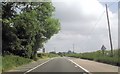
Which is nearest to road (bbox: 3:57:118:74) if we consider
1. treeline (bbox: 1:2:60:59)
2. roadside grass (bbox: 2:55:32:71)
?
roadside grass (bbox: 2:55:32:71)

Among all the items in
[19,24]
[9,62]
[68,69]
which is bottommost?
[68,69]

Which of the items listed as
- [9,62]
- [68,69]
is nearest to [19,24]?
[9,62]

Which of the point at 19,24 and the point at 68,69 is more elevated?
the point at 19,24

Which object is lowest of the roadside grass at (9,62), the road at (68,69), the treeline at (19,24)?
the road at (68,69)

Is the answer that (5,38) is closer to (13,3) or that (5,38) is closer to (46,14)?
(13,3)

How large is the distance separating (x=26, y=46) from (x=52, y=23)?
805 inches

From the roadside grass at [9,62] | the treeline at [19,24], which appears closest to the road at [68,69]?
the roadside grass at [9,62]

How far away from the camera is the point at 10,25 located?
44.5 metres

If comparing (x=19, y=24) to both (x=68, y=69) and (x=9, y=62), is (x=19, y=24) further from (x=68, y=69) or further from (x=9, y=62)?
(x=68, y=69)

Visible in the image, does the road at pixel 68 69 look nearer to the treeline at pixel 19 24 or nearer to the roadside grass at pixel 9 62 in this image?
the roadside grass at pixel 9 62

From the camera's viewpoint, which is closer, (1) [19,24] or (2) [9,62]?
(2) [9,62]

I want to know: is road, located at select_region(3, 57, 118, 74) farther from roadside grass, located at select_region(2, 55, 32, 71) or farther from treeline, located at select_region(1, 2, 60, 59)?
treeline, located at select_region(1, 2, 60, 59)

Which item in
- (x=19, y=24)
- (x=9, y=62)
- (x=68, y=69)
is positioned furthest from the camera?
(x=19, y=24)

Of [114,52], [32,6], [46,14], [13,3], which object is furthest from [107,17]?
[13,3]
